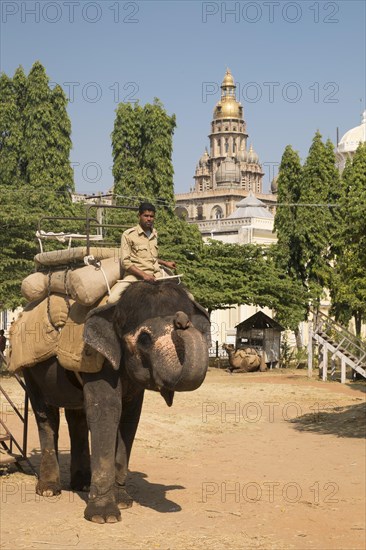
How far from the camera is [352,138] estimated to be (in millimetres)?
78062

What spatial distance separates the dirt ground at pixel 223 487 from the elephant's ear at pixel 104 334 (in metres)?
1.95

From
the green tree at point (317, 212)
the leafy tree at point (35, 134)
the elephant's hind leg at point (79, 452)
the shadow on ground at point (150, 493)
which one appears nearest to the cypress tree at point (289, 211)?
the green tree at point (317, 212)

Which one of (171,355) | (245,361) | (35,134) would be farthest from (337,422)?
(35,134)

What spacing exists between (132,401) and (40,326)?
1602mm

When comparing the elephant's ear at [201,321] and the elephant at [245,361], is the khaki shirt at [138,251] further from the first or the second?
the elephant at [245,361]

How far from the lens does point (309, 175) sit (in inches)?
1693

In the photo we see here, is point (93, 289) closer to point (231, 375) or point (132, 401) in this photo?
point (132, 401)

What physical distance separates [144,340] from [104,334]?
2.22ft

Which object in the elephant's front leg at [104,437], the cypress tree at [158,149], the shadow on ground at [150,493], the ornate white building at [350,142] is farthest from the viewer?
the ornate white building at [350,142]

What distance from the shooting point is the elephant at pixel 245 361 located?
37969 millimetres

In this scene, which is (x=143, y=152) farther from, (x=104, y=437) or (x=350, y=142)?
(x=104, y=437)

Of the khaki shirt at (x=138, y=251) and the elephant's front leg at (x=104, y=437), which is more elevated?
the khaki shirt at (x=138, y=251)

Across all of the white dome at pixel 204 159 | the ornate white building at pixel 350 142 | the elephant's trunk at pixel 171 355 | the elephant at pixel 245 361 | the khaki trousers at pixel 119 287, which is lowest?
the elephant at pixel 245 361

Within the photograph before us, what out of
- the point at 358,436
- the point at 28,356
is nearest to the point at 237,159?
the point at 358,436
